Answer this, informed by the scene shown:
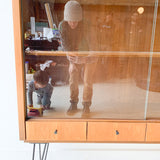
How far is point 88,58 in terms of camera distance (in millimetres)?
1009

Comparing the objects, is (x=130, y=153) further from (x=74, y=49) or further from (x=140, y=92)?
(x=74, y=49)

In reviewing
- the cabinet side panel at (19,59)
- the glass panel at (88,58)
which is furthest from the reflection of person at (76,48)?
the cabinet side panel at (19,59)

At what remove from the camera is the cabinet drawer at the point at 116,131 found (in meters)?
0.93

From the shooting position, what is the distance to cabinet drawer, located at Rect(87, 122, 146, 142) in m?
0.93

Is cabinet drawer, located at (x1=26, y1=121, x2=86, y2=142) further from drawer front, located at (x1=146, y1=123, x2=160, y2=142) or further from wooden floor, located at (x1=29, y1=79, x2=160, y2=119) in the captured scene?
drawer front, located at (x1=146, y1=123, x2=160, y2=142)

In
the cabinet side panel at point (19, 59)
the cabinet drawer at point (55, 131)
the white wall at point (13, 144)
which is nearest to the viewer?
the cabinet side panel at point (19, 59)

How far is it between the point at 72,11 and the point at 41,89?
0.48 meters

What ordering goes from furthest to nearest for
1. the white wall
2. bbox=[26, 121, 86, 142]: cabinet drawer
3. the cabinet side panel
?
the white wall < bbox=[26, 121, 86, 142]: cabinet drawer < the cabinet side panel

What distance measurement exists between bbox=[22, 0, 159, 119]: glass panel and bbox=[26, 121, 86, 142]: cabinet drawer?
2.1 inches

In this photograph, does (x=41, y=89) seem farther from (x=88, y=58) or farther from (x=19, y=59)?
(x=88, y=58)

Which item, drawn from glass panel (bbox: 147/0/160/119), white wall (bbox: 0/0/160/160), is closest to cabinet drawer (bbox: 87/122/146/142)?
glass panel (bbox: 147/0/160/119)

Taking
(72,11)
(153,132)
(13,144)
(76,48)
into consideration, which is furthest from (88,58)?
(13,144)

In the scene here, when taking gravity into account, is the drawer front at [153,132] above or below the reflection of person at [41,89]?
below

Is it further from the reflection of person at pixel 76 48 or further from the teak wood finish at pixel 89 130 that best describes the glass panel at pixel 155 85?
the reflection of person at pixel 76 48
